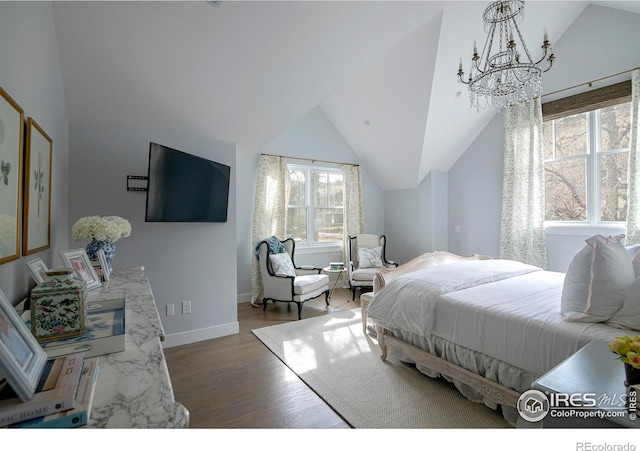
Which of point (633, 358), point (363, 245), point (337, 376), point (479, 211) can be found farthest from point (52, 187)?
point (479, 211)

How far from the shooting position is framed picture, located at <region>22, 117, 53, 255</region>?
53.6 inches

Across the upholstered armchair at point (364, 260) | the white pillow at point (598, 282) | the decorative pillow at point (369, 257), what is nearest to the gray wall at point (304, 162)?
the upholstered armchair at point (364, 260)

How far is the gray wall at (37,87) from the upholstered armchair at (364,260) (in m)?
3.63

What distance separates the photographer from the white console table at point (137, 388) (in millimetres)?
577

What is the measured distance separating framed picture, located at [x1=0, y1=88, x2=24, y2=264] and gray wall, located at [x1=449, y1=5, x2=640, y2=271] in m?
5.04

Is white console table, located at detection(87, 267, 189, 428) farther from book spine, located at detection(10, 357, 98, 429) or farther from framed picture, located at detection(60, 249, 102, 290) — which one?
framed picture, located at detection(60, 249, 102, 290)

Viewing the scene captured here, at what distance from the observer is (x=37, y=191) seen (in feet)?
5.06

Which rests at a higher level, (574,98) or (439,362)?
(574,98)

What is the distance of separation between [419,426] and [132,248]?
9.07 ft

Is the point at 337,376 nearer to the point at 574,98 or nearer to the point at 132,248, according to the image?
the point at 132,248

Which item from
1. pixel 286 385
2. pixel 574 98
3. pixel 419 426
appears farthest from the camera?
pixel 574 98

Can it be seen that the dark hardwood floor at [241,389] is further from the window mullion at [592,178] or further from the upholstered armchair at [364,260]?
the window mullion at [592,178]

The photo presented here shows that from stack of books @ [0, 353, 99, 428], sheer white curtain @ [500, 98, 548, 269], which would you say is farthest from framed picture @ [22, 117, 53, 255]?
sheer white curtain @ [500, 98, 548, 269]

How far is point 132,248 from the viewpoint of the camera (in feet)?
8.96
